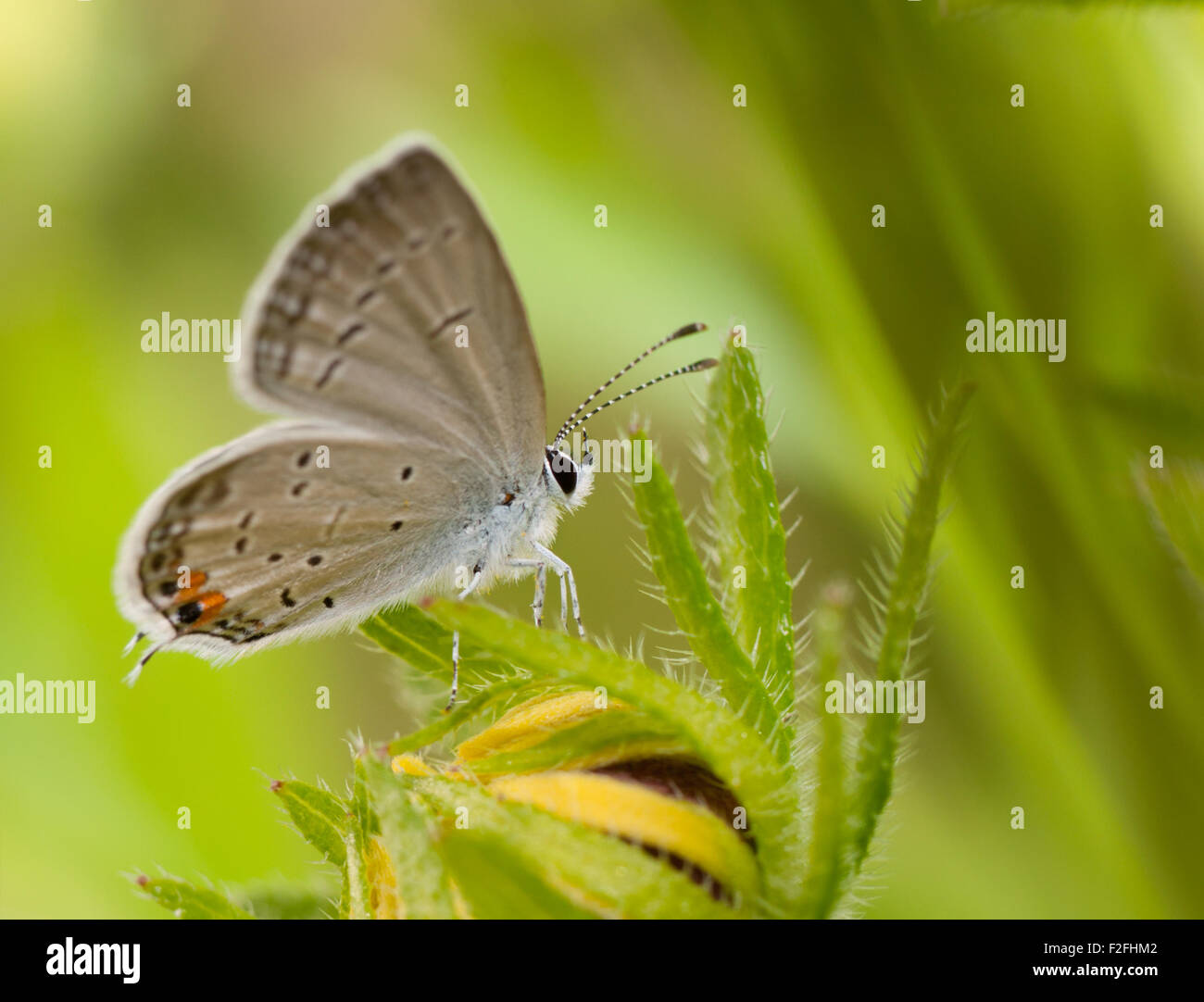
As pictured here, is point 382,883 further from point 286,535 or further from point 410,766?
point 286,535

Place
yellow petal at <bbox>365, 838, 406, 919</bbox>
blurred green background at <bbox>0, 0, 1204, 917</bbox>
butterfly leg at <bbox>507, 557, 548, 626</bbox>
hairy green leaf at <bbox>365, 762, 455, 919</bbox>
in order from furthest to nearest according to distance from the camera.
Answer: blurred green background at <bbox>0, 0, 1204, 917</bbox>
butterfly leg at <bbox>507, 557, 548, 626</bbox>
yellow petal at <bbox>365, 838, 406, 919</bbox>
hairy green leaf at <bbox>365, 762, 455, 919</bbox>

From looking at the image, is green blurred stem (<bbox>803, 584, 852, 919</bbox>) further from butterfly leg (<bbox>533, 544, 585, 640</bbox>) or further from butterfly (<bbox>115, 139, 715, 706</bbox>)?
butterfly leg (<bbox>533, 544, 585, 640</bbox>)

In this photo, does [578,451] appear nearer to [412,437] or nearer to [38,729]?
[412,437]

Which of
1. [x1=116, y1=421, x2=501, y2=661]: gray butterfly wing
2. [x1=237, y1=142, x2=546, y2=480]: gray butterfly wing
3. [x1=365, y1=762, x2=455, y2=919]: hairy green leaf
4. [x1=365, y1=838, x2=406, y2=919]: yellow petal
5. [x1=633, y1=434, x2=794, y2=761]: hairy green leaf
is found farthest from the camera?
[x1=116, y1=421, x2=501, y2=661]: gray butterfly wing

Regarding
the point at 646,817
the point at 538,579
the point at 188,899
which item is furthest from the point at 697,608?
the point at 538,579

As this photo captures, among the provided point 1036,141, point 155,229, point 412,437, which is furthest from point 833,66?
point 155,229

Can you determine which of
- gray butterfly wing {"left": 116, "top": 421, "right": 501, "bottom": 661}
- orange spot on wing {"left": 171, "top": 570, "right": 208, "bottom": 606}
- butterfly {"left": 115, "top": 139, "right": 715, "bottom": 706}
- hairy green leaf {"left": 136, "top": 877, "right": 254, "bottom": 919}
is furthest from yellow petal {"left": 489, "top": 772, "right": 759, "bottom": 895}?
orange spot on wing {"left": 171, "top": 570, "right": 208, "bottom": 606}
